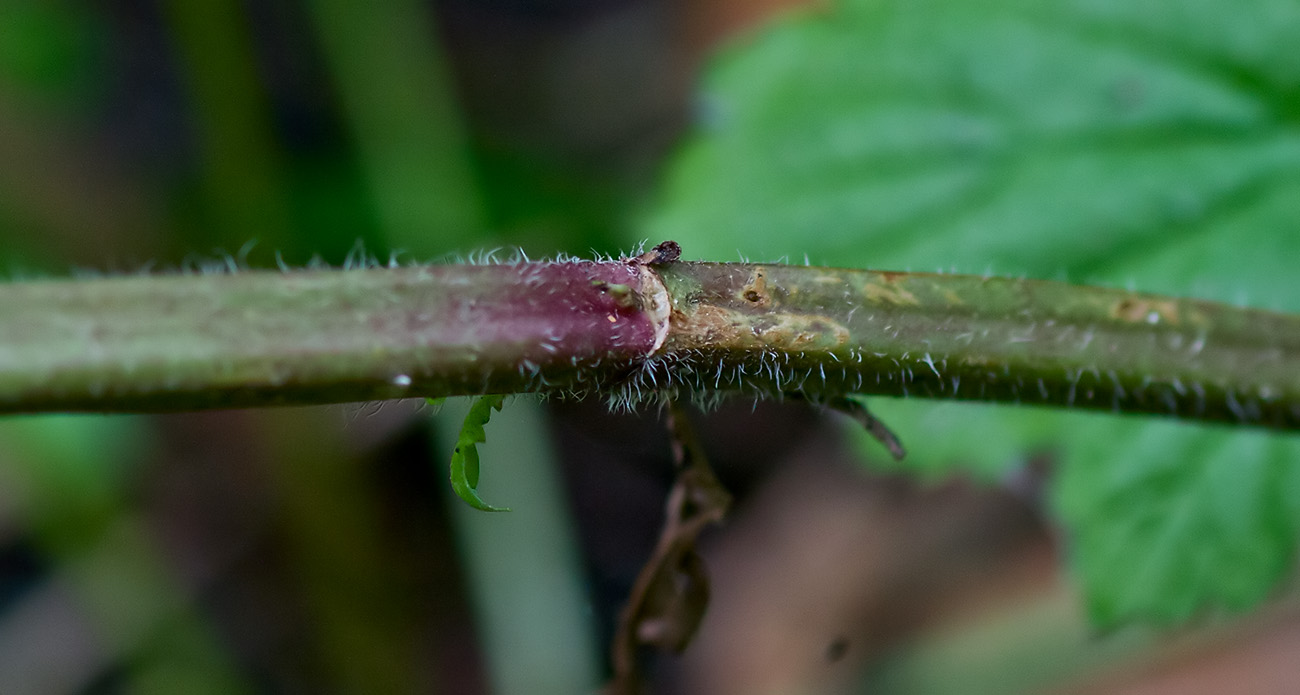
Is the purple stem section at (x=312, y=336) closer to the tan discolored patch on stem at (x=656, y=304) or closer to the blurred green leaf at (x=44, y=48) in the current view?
the tan discolored patch on stem at (x=656, y=304)

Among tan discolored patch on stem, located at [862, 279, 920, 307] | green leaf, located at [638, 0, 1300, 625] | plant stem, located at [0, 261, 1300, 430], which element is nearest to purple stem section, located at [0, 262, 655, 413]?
plant stem, located at [0, 261, 1300, 430]

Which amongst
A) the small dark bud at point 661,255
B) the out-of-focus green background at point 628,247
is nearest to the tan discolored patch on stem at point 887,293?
the small dark bud at point 661,255

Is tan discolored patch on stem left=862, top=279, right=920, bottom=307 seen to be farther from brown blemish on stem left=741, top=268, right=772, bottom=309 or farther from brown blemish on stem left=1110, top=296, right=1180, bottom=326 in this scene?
brown blemish on stem left=1110, top=296, right=1180, bottom=326

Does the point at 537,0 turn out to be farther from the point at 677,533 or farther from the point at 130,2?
the point at 677,533

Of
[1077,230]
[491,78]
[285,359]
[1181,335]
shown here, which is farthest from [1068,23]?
[491,78]

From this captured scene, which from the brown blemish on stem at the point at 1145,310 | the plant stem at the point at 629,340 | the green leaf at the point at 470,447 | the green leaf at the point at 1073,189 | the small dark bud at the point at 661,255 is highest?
the green leaf at the point at 1073,189

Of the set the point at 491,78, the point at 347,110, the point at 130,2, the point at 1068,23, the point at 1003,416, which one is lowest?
the point at 1003,416
